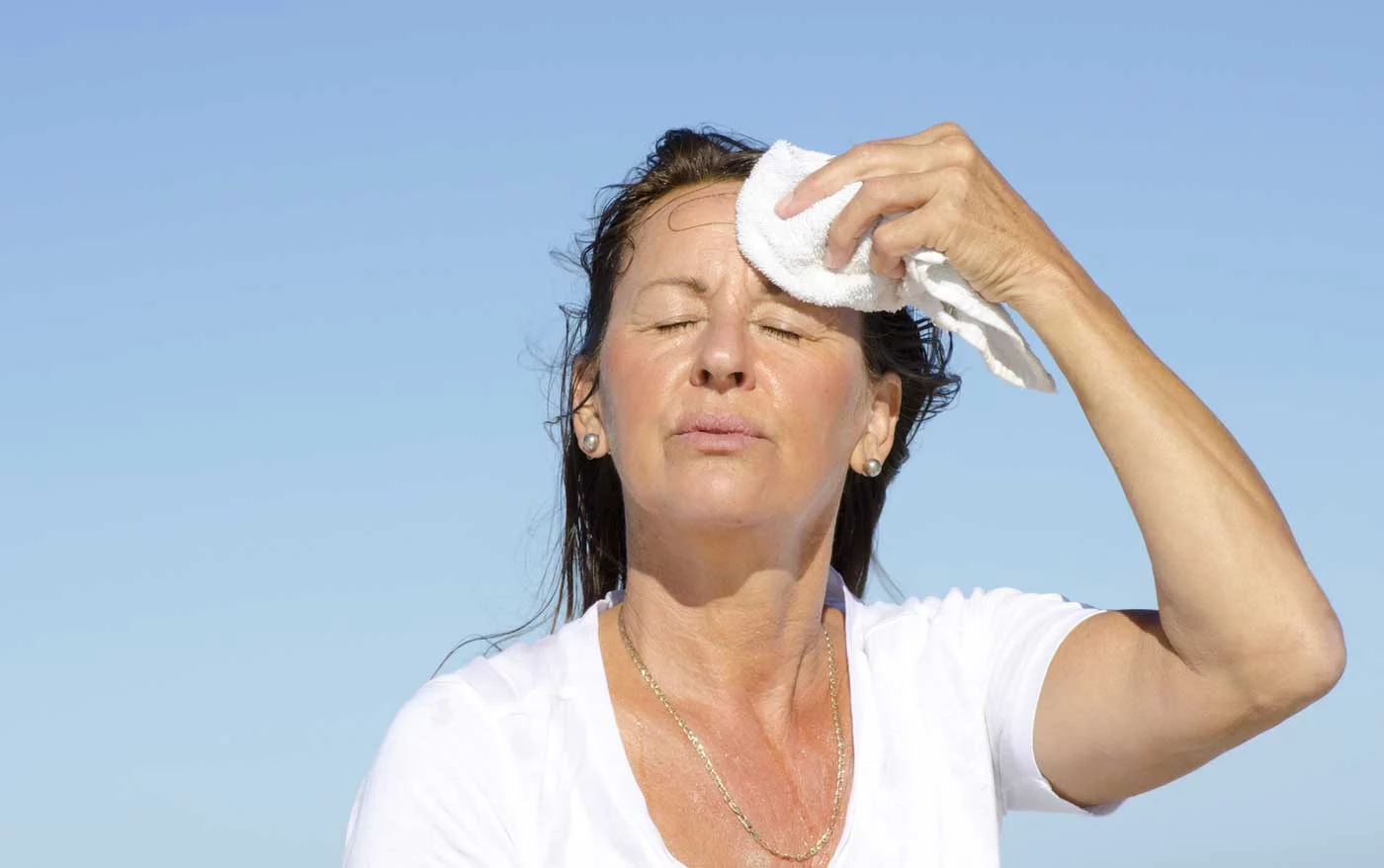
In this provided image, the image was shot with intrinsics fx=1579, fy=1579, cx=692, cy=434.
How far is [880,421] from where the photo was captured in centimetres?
371

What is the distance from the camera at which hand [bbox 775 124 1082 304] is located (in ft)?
9.84

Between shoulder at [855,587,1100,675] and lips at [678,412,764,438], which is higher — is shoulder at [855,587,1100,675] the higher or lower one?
the lower one

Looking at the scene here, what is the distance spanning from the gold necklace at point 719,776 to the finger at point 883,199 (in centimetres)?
106

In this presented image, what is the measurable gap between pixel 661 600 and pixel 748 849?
1.89 ft

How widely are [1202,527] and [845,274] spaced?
34.4 inches

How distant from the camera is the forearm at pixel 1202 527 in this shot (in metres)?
2.88

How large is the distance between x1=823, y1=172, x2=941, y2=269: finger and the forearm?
36 centimetres

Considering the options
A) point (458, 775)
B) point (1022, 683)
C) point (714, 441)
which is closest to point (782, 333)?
point (714, 441)

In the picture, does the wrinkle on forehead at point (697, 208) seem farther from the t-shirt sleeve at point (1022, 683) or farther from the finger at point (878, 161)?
the t-shirt sleeve at point (1022, 683)

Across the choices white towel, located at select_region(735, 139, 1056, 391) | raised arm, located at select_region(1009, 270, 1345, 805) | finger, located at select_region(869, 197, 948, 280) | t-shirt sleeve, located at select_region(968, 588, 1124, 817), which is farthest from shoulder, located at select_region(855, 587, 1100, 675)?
finger, located at select_region(869, 197, 948, 280)

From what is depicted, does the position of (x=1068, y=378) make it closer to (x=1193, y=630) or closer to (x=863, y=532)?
(x=1193, y=630)

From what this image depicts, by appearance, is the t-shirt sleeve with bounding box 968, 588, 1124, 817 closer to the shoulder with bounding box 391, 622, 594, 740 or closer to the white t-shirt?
the white t-shirt

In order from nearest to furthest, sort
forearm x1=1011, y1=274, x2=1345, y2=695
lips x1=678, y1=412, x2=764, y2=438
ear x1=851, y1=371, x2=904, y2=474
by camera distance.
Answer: forearm x1=1011, y1=274, x2=1345, y2=695, lips x1=678, y1=412, x2=764, y2=438, ear x1=851, y1=371, x2=904, y2=474

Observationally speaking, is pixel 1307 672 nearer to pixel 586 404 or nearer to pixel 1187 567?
pixel 1187 567
